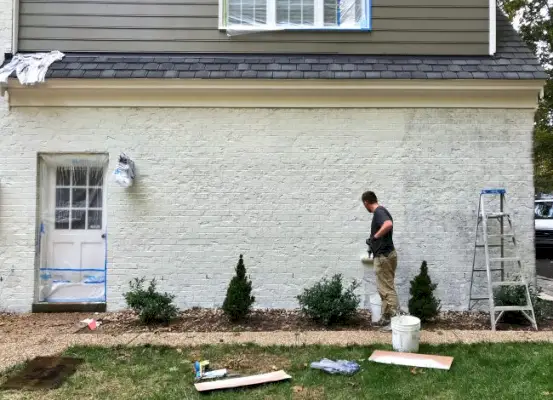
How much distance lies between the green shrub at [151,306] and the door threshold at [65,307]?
2.90 ft

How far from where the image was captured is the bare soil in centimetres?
578

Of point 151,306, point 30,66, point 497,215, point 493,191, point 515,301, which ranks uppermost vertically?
point 30,66

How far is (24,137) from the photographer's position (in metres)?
6.64

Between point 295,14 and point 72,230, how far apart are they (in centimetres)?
471

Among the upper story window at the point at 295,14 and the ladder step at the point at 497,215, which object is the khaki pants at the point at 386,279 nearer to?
the ladder step at the point at 497,215

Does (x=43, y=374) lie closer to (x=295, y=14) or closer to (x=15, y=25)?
(x=15, y=25)

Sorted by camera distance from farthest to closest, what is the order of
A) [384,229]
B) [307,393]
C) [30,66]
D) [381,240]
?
[30,66] < [381,240] < [384,229] < [307,393]

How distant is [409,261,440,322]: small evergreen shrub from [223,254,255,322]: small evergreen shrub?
2.13 metres

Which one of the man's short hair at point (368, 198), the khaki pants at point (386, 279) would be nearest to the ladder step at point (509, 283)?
the khaki pants at point (386, 279)

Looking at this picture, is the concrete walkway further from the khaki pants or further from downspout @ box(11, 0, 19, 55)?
downspout @ box(11, 0, 19, 55)

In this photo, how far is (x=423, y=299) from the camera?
5.92 metres

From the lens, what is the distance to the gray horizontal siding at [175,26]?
269 inches

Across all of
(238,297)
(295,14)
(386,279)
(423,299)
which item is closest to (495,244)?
(423,299)

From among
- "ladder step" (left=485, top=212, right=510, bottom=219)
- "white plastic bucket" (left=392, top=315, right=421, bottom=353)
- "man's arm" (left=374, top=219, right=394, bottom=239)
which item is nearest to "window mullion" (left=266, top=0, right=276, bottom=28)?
"man's arm" (left=374, top=219, right=394, bottom=239)
